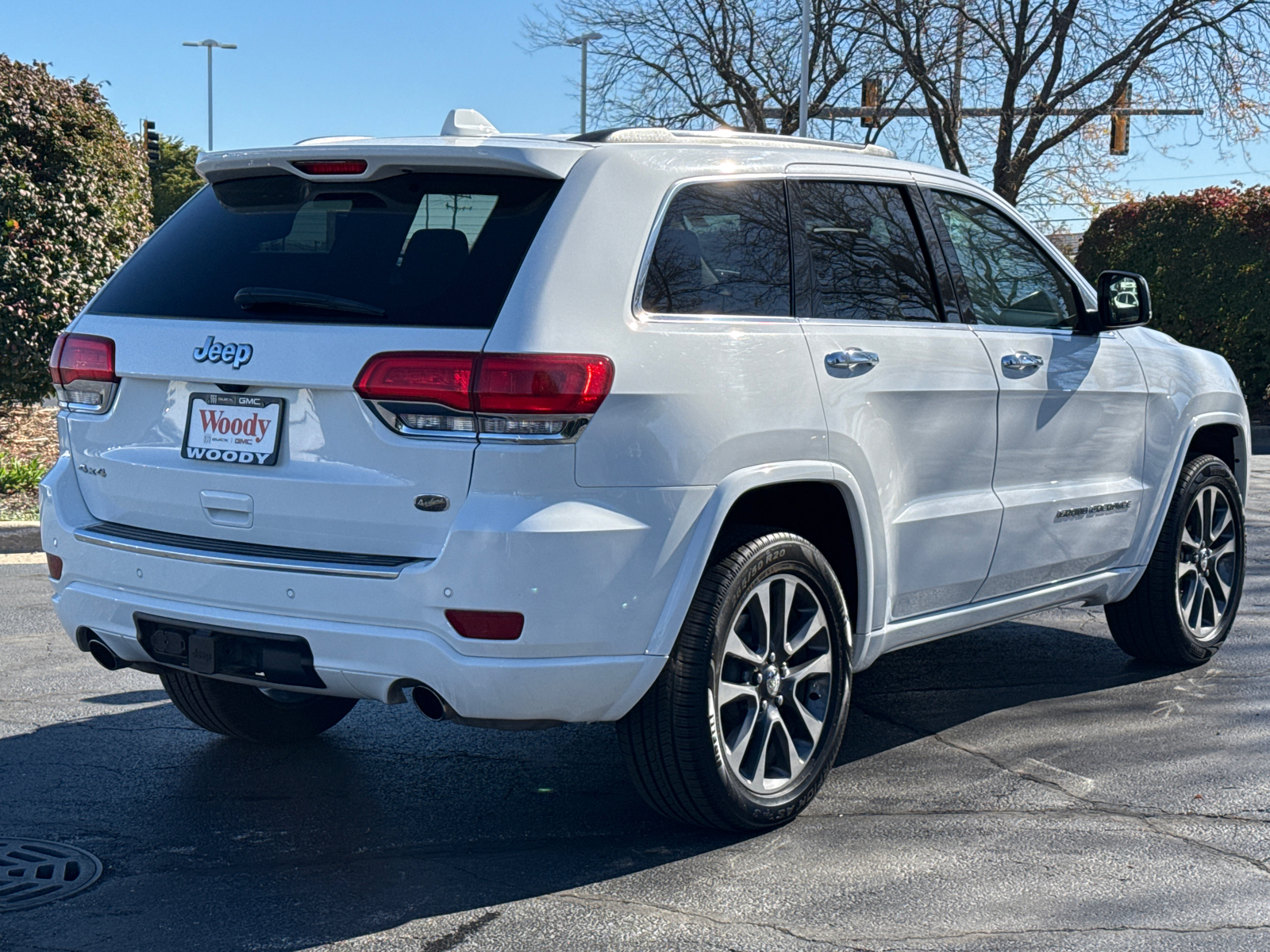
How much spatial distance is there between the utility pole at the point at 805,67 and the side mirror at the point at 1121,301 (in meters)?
22.0

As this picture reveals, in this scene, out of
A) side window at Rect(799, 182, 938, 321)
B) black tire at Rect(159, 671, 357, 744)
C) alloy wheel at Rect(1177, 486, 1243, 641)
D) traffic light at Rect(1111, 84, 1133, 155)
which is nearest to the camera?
side window at Rect(799, 182, 938, 321)

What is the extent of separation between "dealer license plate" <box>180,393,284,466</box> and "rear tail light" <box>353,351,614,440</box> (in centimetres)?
31

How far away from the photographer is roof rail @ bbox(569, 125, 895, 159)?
13.4 feet

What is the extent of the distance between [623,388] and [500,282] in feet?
Answer: 1.28

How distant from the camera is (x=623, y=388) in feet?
12.1

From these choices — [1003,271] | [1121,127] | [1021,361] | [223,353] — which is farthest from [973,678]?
[1121,127]

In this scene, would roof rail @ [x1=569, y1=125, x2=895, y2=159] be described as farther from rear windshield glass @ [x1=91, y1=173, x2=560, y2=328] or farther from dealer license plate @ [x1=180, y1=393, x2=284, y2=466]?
dealer license plate @ [x1=180, y1=393, x2=284, y2=466]

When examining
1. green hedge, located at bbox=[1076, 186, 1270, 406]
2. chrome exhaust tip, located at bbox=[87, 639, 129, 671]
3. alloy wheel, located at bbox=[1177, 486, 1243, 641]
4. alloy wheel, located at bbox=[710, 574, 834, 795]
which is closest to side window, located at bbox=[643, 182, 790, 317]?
alloy wheel, located at bbox=[710, 574, 834, 795]

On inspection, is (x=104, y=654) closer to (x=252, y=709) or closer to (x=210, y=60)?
(x=252, y=709)

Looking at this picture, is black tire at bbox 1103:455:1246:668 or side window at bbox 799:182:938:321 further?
black tire at bbox 1103:455:1246:668

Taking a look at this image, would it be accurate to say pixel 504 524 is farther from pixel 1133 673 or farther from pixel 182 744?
pixel 1133 673

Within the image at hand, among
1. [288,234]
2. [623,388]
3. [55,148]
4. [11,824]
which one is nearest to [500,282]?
[623,388]

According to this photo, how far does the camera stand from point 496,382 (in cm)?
354

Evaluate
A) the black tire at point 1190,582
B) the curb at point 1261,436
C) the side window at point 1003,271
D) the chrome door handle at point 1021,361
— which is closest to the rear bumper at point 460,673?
the chrome door handle at point 1021,361
